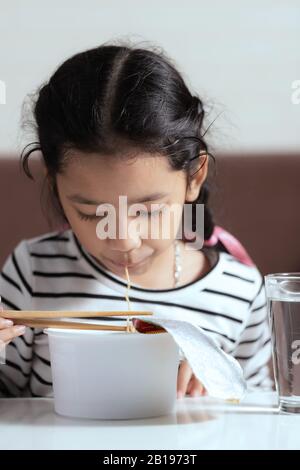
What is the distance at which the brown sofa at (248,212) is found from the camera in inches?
56.7

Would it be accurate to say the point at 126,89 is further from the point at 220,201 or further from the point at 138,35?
the point at 138,35

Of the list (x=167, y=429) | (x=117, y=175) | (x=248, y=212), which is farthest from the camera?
(x=248, y=212)

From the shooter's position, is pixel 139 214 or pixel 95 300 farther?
pixel 95 300

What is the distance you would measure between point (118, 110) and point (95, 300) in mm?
325

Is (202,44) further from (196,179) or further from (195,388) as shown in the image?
(195,388)

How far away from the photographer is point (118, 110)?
998mm

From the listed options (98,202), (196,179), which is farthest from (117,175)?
(196,179)

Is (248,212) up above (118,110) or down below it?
below

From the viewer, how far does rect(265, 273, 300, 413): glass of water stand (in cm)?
81

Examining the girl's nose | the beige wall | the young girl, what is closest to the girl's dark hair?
the young girl

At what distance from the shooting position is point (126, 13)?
161 centimetres

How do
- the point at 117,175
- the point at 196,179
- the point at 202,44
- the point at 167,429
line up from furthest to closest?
the point at 202,44 < the point at 196,179 < the point at 117,175 < the point at 167,429

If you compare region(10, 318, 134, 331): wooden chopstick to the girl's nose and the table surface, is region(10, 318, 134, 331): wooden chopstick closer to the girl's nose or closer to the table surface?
the table surface
